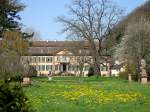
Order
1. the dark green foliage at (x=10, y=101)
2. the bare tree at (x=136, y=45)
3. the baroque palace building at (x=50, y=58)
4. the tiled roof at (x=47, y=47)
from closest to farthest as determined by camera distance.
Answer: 1. the dark green foliage at (x=10, y=101)
2. the bare tree at (x=136, y=45)
3. the baroque palace building at (x=50, y=58)
4. the tiled roof at (x=47, y=47)

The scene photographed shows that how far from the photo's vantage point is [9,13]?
65.6m

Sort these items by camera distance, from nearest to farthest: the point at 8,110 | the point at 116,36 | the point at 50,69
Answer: the point at 8,110 → the point at 116,36 → the point at 50,69

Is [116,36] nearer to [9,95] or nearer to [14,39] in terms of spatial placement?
[14,39]

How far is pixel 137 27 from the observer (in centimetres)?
5762

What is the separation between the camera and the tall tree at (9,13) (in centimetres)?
6284

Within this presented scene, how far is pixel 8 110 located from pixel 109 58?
82.1 meters

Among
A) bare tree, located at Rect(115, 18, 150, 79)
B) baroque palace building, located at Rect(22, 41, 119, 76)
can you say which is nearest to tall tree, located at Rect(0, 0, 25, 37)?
bare tree, located at Rect(115, 18, 150, 79)

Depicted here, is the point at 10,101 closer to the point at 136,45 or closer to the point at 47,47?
the point at 136,45

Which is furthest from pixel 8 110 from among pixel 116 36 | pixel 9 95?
pixel 116 36

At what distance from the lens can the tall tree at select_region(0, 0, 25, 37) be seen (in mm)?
62844

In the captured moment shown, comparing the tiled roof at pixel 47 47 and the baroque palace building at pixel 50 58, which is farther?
the tiled roof at pixel 47 47

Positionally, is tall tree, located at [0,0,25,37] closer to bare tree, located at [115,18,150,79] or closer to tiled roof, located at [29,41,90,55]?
bare tree, located at [115,18,150,79]

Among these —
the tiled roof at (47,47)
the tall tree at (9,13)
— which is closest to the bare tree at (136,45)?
the tall tree at (9,13)

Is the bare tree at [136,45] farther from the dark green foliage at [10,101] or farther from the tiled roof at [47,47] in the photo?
the tiled roof at [47,47]
